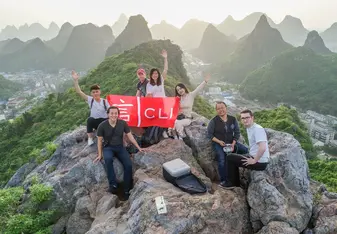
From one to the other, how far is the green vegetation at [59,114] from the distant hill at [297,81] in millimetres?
39016

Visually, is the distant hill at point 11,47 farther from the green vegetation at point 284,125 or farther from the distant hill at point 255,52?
the green vegetation at point 284,125

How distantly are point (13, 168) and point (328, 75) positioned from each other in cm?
6596

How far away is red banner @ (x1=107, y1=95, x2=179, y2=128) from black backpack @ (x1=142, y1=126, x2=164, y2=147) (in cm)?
13

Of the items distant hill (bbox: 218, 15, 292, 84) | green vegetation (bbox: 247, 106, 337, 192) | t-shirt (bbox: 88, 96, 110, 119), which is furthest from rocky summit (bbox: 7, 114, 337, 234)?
distant hill (bbox: 218, 15, 292, 84)

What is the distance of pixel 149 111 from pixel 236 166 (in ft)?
8.49

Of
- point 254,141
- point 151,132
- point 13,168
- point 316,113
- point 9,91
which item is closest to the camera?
point 254,141

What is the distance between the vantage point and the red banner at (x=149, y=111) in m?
7.09

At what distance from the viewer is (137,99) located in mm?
7262

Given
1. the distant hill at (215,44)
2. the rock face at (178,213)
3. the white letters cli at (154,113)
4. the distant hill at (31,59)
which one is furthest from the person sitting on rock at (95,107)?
the distant hill at (31,59)

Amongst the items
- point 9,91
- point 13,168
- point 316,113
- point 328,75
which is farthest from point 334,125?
point 9,91

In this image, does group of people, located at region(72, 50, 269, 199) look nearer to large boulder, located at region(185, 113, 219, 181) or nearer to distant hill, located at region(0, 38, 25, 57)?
large boulder, located at region(185, 113, 219, 181)

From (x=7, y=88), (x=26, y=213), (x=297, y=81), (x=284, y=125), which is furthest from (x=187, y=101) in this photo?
(x=7, y=88)

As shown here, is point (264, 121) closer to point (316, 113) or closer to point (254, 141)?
point (254, 141)

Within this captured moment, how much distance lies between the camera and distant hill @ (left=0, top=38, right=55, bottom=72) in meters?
122
